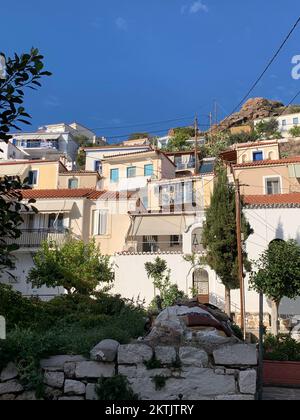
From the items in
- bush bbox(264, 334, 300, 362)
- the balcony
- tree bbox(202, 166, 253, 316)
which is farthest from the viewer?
the balcony

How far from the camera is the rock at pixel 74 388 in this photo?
6.27 meters

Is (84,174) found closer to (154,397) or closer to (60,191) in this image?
(60,191)

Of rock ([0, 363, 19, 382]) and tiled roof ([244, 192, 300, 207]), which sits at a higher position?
tiled roof ([244, 192, 300, 207])

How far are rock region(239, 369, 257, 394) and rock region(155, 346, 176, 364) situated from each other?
3.28 ft

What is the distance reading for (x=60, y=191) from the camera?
3853cm

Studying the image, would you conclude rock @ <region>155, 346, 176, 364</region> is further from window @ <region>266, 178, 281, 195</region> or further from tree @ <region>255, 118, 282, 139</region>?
tree @ <region>255, 118, 282, 139</region>

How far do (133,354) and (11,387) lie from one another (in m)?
1.80

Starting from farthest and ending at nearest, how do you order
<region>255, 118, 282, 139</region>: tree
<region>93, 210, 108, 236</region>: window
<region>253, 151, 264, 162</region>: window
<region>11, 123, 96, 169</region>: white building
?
<region>255, 118, 282, 139</region>: tree
<region>11, 123, 96, 169</region>: white building
<region>253, 151, 264, 162</region>: window
<region>93, 210, 108, 236</region>: window

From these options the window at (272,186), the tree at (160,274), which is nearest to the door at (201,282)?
the tree at (160,274)

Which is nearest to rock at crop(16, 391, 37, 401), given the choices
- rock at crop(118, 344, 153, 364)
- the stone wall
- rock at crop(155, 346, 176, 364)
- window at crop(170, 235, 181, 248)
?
the stone wall

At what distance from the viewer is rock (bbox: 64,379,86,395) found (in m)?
6.27

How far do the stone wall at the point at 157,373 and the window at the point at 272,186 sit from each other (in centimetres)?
2995

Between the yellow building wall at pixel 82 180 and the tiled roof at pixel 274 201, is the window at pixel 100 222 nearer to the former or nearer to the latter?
the yellow building wall at pixel 82 180

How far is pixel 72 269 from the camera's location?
2661 cm
